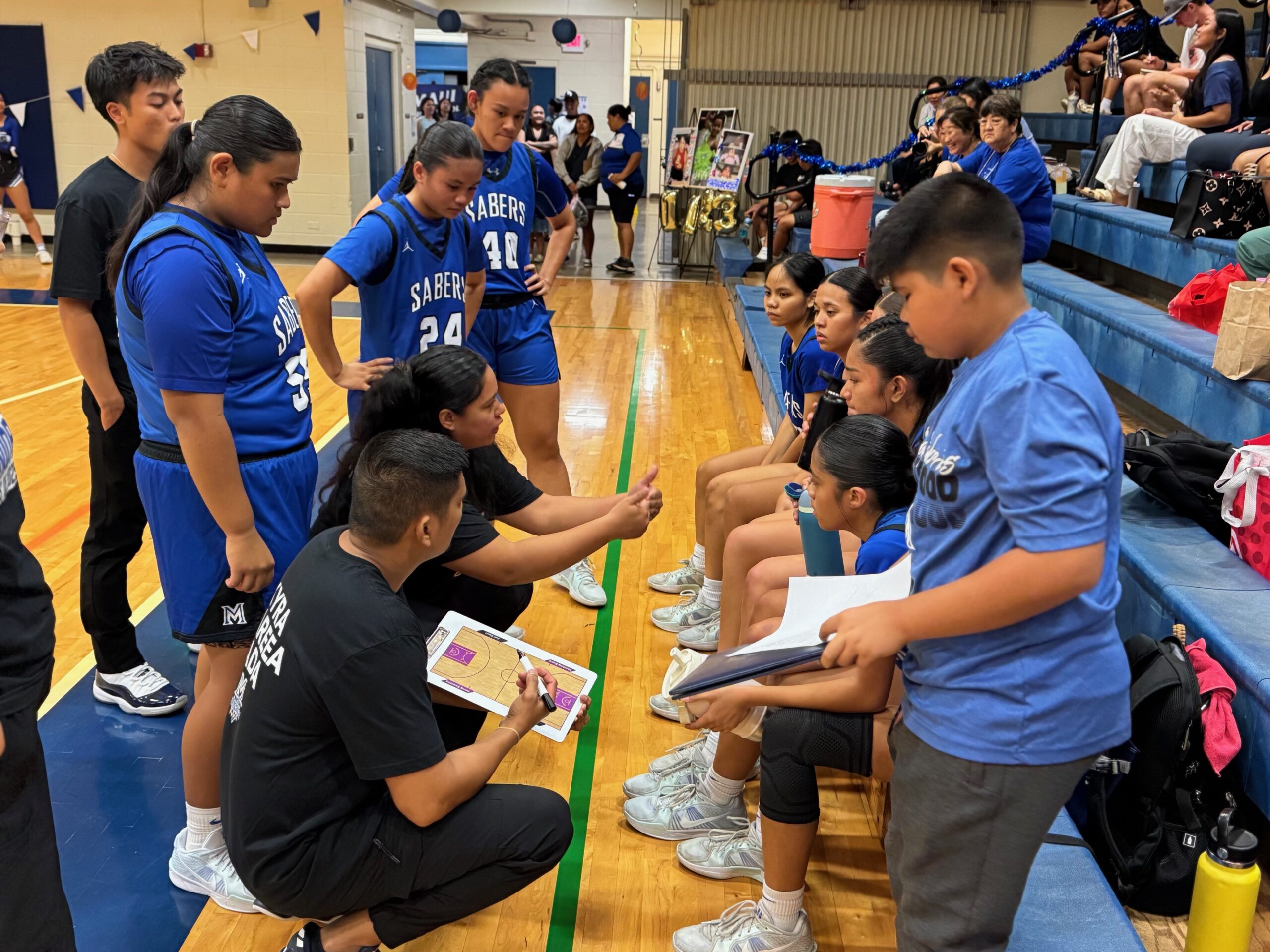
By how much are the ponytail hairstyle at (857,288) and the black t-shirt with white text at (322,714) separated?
1661 millimetres

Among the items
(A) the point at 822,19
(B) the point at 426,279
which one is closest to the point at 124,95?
(B) the point at 426,279

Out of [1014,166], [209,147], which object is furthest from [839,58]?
[209,147]

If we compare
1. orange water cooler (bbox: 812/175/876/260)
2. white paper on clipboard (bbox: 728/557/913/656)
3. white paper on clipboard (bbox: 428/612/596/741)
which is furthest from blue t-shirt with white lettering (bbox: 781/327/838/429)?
orange water cooler (bbox: 812/175/876/260)

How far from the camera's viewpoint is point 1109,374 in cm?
418

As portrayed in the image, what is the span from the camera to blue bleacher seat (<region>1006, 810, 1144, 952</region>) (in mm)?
1715

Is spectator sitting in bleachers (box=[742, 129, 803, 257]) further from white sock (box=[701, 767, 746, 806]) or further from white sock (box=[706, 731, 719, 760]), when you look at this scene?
white sock (box=[701, 767, 746, 806])

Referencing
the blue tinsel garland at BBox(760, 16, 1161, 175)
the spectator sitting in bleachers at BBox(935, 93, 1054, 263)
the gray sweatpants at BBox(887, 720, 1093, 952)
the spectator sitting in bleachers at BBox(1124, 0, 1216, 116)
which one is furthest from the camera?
the blue tinsel garland at BBox(760, 16, 1161, 175)

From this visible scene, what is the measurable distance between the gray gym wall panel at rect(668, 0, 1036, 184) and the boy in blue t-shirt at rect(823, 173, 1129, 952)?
10.4m

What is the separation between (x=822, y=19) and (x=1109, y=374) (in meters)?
7.87

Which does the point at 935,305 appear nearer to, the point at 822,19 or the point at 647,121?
the point at 822,19

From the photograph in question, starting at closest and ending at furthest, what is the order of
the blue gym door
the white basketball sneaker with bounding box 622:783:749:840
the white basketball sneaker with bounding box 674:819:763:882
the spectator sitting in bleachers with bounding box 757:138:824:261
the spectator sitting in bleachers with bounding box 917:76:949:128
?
the white basketball sneaker with bounding box 674:819:763:882 → the white basketball sneaker with bounding box 622:783:749:840 → the spectator sitting in bleachers with bounding box 917:76:949:128 → the spectator sitting in bleachers with bounding box 757:138:824:261 → the blue gym door

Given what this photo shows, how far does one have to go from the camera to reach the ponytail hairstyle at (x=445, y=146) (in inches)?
110

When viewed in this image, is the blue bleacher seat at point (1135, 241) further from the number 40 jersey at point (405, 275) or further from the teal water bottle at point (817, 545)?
the number 40 jersey at point (405, 275)

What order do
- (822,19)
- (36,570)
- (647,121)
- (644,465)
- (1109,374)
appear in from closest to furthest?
(36,570), (1109,374), (644,465), (822,19), (647,121)
